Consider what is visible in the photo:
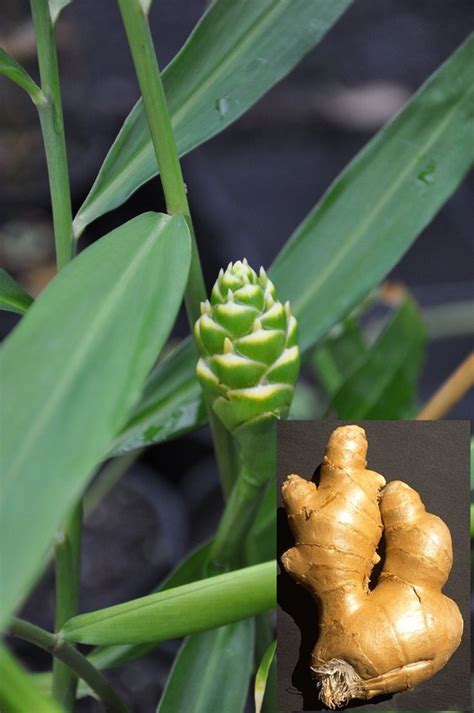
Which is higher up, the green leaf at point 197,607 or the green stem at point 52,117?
the green stem at point 52,117

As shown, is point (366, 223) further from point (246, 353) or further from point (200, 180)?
point (200, 180)

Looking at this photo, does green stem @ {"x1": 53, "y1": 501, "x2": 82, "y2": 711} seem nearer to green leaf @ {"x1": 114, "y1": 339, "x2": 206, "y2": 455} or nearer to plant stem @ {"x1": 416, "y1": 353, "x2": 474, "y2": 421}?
green leaf @ {"x1": 114, "y1": 339, "x2": 206, "y2": 455}

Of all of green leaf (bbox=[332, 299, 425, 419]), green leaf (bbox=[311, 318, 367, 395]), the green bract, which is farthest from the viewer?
green leaf (bbox=[311, 318, 367, 395])

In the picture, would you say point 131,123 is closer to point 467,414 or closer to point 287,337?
point 287,337

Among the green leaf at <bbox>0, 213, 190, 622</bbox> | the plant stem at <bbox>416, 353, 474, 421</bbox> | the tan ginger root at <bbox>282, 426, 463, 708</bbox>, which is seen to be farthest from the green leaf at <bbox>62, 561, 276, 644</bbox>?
the plant stem at <bbox>416, 353, 474, 421</bbox>

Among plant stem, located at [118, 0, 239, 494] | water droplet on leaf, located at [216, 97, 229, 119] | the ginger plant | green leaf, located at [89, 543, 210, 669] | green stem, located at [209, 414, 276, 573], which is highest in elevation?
water droplet on leaf, located at [216, 97, 229, 119]

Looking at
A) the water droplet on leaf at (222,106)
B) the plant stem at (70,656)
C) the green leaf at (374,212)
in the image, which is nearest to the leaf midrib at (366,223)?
the green leaf at (374,212)

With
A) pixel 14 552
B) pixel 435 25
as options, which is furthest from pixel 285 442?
pixel 435 25

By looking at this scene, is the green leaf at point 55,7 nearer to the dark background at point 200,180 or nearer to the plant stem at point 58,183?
the plant stem at point 58,183
